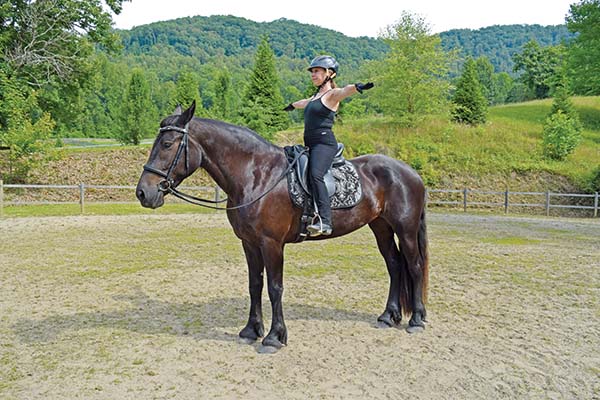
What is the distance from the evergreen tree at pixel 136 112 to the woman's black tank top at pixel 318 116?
92.6ft

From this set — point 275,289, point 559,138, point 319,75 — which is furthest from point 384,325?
point 559,138

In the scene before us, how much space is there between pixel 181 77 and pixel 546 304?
100ft

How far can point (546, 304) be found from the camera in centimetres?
662

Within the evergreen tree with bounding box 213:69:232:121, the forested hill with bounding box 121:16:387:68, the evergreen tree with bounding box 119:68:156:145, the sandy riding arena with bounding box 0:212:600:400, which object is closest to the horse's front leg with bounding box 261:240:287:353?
the sandy riding arena with bounding box 0:212:600:400

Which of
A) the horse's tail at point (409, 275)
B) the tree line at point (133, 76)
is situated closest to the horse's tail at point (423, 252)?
the horse's tail at point (409, 275)

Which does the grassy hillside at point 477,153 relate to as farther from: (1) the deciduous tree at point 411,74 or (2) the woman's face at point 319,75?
(2) the woman's face at point 319,75

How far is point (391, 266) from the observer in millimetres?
5910

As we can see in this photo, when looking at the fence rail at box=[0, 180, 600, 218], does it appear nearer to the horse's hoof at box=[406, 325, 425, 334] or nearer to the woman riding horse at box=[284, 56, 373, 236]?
the horse's hoof at box=[406, 325, 425, 334]

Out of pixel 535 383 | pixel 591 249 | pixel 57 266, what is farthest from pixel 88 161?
pixel 535 383

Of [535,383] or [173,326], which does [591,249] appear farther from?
[173,326]

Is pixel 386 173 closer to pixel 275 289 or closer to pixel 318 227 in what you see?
pixel 318 227

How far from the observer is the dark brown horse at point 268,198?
4586 millimetres

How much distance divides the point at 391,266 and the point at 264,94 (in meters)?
23.4

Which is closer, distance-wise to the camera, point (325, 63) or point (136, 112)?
point (325, 63)
